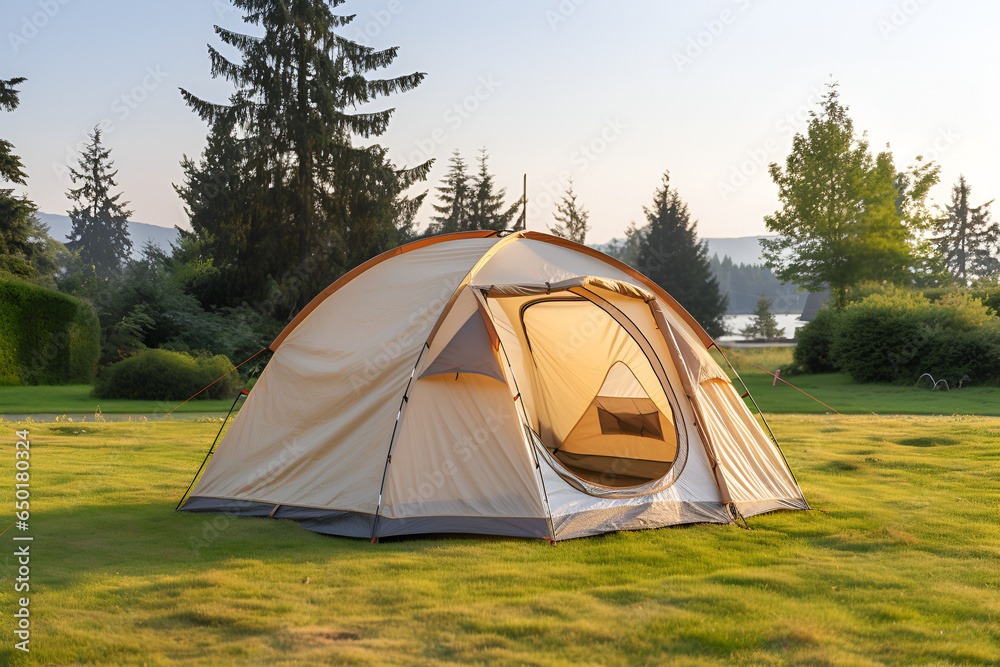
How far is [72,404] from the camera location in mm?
13367

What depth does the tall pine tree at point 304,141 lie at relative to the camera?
20.6 metres

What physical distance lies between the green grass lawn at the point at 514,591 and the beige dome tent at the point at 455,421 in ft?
0.68

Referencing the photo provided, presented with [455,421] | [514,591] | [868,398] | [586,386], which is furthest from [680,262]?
[514,591]

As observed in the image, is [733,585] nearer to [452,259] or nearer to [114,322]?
[452,259]

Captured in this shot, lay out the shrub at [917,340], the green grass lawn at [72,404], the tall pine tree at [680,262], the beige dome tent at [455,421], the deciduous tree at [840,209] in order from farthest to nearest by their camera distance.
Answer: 1. the tall pine tree at [680,262]
2. the deciduous tree at [840,209]
3. the shrub at [917,340]
4. the green grass lawn at [72,404]
5. the beige dome tent at [455,421]

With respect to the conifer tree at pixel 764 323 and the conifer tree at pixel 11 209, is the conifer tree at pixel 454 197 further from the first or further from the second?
the conifer tree at pixel 11 209

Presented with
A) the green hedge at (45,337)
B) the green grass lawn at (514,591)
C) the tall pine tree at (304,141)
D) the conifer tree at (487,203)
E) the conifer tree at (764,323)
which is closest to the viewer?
the green grass lawn at (514,591)

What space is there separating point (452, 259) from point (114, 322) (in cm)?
1650

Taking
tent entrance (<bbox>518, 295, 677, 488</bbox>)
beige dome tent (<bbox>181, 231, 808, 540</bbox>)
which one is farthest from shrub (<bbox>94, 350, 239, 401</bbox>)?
tent entrance (<bbox>518, 295, 677, 488</bbox>)

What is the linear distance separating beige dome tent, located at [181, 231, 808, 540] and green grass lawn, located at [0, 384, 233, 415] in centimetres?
841

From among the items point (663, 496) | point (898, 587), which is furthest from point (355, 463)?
point (898, 587)

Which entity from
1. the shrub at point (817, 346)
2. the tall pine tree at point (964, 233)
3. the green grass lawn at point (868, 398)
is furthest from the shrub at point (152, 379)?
the tall pine tree at point (964, 233)

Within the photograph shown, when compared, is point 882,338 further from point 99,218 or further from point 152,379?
point 99,218

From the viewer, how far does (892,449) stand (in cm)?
942
